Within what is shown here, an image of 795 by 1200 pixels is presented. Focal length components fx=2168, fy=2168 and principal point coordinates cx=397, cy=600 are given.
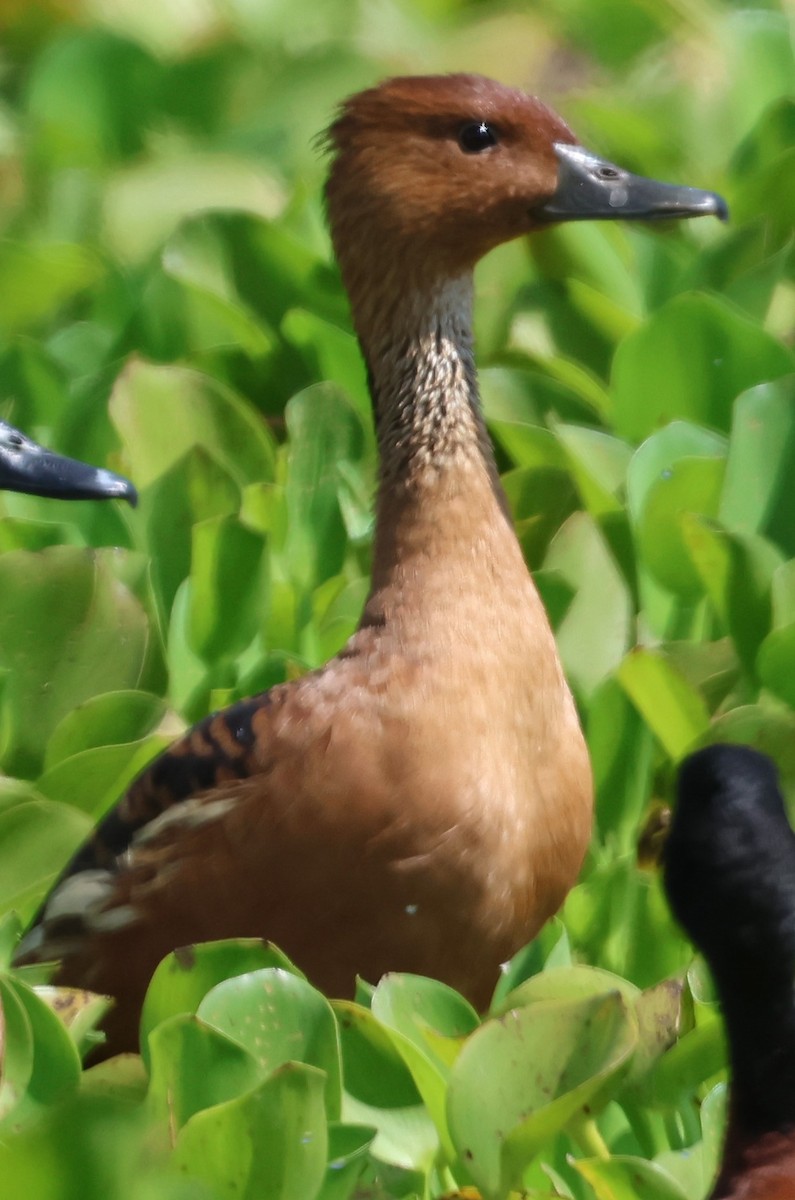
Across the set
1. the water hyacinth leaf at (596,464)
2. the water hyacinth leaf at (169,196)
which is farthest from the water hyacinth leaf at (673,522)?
the water hyacinth leaf at (169,196)

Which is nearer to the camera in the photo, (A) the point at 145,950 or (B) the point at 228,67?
(A) the point at 145,950

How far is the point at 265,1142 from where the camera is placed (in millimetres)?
2801

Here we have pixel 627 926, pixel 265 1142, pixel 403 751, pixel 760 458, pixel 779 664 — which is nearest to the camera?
pixel 265 1142

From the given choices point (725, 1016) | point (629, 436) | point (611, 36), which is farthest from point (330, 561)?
point (611, 36)

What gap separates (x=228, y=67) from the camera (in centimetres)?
693

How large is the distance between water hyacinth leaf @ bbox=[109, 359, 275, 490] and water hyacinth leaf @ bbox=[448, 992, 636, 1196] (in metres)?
2.05

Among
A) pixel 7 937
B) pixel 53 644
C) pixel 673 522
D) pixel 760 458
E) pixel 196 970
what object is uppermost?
pixel 760 458

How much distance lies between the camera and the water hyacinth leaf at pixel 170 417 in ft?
15.6

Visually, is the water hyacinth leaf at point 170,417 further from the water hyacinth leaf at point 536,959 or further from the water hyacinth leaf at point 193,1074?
the water hyacinth leaf at point 193,1074

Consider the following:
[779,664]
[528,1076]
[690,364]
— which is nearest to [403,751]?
[528,1076]

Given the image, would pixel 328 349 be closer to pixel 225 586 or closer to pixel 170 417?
pixel 170 417

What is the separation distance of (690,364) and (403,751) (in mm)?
Result: 1642

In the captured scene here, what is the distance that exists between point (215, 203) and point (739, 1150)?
3.97m

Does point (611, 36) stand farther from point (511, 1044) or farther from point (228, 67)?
point (511, 1044)
